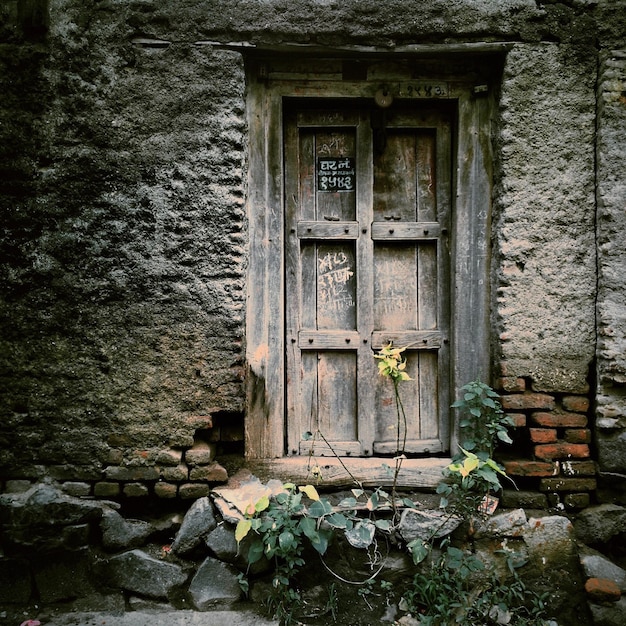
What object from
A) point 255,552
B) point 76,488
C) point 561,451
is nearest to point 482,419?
point 561,451

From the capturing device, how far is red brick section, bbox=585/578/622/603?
2.19m

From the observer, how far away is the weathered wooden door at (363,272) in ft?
8.48

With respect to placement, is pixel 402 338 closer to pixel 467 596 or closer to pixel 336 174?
pixel 336 174

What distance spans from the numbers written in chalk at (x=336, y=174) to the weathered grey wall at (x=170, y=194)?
46 cm

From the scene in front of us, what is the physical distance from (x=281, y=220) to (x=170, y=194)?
54cm

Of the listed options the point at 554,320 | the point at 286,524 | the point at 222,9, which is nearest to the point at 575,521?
the point at 554,320

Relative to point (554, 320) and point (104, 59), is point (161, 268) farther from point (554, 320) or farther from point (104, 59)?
point (554, 320)

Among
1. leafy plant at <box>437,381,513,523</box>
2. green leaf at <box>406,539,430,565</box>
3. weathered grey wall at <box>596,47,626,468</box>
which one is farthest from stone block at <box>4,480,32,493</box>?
weathered grey wall at <box>596,47,626,468</box>

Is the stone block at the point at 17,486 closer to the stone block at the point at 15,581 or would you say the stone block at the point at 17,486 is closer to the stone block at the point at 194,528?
the stone block at the point at 15,581

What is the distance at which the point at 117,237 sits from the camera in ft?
7.55

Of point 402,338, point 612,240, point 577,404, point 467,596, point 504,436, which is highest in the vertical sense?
point 612,240

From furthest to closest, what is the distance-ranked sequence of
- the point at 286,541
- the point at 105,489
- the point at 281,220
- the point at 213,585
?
the point at 281,220, the point at 105,489, the point at 213,585, the point at 286,541

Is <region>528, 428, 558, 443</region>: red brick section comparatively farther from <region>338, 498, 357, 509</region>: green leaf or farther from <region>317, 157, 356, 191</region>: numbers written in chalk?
<region>317, 157, 356, 191</region>: numbers written in chalk

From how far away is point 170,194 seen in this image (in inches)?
90.7
